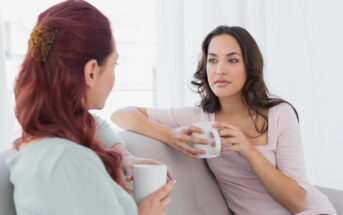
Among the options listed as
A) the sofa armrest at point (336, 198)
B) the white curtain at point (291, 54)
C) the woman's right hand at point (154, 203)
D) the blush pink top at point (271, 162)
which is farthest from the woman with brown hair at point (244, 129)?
the white curtain at point (291, 54)

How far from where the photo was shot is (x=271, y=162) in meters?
1.50

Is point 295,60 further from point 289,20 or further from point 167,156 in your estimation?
point 167,156

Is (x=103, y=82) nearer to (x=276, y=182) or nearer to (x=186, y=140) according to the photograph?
(x=186, y=140)

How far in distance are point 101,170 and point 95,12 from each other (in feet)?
1.18

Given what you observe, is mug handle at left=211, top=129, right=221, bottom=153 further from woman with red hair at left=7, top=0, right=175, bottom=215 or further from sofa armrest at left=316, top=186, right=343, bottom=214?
sofa armrest at left=316, top=186, right=343, bottom=214

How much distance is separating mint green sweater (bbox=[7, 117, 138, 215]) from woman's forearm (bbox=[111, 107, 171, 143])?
782 mm

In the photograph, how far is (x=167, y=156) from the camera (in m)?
1.56

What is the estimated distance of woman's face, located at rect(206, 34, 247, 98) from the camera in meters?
1.55

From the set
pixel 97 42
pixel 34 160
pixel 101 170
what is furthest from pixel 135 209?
pixel 97 42

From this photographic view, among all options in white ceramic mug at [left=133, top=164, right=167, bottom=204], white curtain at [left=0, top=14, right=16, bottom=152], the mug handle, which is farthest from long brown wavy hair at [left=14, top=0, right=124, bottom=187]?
white curtain at [left=0, top=14, right=16, bottom=152]

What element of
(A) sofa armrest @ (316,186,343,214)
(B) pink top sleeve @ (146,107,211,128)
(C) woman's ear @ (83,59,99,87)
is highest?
(C) woman's ear @ (83,59,99,87)

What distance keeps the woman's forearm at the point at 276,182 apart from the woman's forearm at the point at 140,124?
1.26ft

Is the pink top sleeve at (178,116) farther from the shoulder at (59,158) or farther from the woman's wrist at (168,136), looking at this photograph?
the shoulder at (59,158)

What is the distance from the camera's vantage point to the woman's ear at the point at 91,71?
0.83 meters
